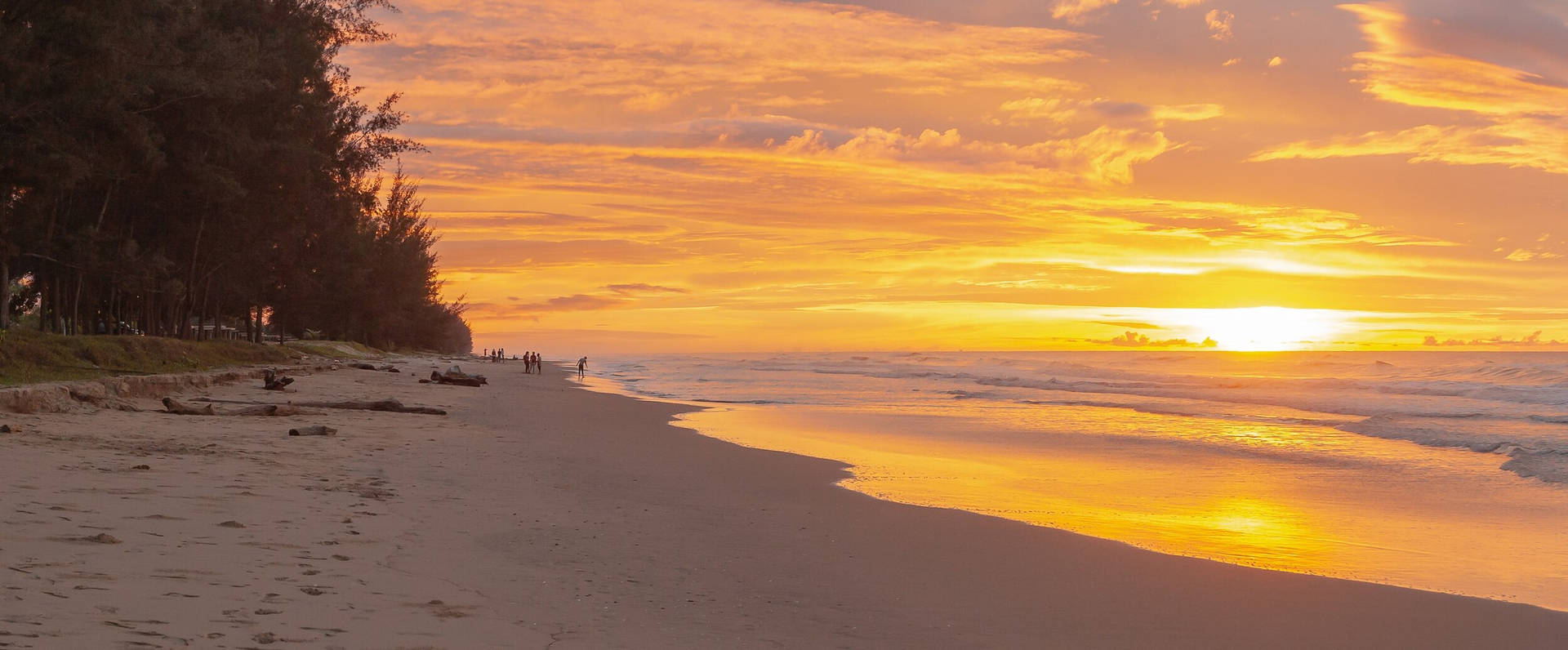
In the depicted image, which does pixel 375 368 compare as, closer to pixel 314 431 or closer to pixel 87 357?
pixel 87 357

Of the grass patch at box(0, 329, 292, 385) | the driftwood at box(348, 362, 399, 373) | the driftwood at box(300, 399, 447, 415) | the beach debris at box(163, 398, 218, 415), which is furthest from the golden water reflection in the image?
the driftwood at box(348, 362, 399, 373)

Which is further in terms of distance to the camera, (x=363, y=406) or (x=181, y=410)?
(x=363, y=406)

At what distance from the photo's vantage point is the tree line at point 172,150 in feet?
75.6

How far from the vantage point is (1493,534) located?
1069 cm

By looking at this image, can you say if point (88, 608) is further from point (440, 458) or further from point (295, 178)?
point (295, 178)

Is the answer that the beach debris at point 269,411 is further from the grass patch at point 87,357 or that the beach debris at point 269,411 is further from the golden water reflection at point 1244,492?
the golden water reflection at point 1244,492

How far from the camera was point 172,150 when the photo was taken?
2959cm

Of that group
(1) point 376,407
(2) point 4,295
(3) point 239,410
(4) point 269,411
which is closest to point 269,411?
(4) point 269,411

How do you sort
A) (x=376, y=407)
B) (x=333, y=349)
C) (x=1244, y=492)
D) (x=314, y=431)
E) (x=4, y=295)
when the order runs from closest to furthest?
(x=1244, y=492) < (x=314, y=431) < (x=376, y=407) < (x=4, y=295) < (x=333, y=349)

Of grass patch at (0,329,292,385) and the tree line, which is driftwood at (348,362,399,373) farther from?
grass patch at (0,329,292,385)

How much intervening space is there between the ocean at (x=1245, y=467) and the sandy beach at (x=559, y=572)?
128 cm

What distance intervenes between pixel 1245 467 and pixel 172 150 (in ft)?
94.6

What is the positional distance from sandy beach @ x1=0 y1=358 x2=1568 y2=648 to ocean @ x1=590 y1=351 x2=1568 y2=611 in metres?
1.28

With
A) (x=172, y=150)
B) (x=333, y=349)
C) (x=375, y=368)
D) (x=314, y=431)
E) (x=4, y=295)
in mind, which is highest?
(x=172, y=150)
